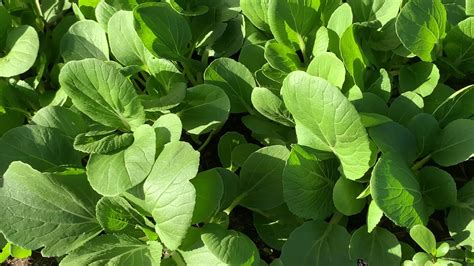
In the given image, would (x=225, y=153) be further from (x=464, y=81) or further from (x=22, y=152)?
(x=464, y=81)

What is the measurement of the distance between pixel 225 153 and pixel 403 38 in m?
0.42

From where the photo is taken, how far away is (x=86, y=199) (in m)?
1.03

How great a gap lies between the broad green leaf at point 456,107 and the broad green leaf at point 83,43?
2.28ft

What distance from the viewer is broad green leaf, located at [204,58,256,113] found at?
3.56ft

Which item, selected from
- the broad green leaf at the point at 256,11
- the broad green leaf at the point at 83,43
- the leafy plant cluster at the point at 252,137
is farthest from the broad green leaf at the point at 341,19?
the broad green leaf at the point at 83,43

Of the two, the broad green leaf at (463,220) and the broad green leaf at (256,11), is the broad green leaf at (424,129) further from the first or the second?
the broad green leaf at (256,11)

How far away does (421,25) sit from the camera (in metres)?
1.04

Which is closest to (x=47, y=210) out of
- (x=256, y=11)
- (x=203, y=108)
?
(x=203, y=108)

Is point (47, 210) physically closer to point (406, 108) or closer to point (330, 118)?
point (330, 118)

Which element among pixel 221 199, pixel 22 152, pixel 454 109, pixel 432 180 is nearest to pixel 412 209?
pixel 432 180

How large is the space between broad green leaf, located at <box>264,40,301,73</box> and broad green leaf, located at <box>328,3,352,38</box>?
0.32 feet

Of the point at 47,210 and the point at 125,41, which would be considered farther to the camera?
the point at 125,41

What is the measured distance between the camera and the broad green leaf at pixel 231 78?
1086mm

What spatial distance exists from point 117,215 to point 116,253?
0.22ft
